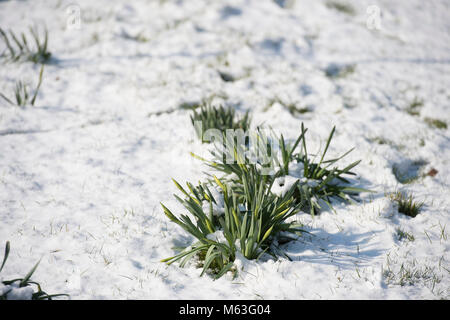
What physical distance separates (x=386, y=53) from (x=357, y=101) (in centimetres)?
220

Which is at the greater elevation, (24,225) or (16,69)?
(16,69)

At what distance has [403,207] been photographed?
293 cm

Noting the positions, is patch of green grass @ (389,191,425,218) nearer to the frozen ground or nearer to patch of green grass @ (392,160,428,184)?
the frozen ground

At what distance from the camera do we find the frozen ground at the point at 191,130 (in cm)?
225

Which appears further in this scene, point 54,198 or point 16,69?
point 16,69

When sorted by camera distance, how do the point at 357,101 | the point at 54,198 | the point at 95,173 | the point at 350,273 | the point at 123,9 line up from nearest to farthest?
the point at 350,273
the point at 54,198
the point at 95,173
the point at 357,101
the point at 123,9

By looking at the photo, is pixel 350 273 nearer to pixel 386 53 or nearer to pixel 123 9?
pixel 386 53

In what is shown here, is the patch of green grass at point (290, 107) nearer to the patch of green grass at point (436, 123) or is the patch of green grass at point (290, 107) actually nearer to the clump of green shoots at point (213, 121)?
the clump of green shoots at point (213, 121)

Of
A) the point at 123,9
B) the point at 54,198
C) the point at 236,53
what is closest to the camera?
the point at 54,198

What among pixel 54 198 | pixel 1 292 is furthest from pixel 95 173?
pixel 1 292

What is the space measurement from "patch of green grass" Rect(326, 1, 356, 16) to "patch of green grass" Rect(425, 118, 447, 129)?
4.39m

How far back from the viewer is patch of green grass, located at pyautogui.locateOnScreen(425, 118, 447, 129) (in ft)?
14.3

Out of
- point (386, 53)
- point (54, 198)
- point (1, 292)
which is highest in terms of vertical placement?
point (386, 53)

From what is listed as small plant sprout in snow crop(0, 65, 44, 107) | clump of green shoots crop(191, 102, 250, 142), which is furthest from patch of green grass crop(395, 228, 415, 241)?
small plant sprout in snow crop(0, 65, 44, 107)
